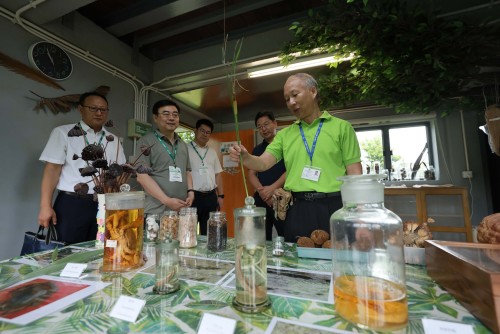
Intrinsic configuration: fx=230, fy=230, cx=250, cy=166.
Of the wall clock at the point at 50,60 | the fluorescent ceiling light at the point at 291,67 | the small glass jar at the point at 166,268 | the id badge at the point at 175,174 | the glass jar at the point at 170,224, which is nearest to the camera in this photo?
the small glass jar at the point at 166,268

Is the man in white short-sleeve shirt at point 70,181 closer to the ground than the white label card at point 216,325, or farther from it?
farther from it

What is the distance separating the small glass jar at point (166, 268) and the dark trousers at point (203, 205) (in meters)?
1.77

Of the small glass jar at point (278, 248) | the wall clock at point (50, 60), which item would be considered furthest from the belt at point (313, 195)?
the wall clock at point (50, 60)

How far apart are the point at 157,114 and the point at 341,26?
1469 millimetres

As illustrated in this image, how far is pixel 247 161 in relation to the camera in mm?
1085

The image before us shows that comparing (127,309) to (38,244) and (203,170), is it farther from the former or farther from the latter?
(203,170)

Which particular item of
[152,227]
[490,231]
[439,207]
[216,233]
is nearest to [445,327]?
[490,231]

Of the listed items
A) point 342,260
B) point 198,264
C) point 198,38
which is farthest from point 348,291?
point 198,38

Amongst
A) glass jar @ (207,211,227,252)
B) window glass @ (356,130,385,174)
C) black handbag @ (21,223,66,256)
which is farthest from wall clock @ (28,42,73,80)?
window glass @ (356,130,385,174)

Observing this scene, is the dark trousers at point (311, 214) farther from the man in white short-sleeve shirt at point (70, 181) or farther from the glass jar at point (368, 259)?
the man in white short-sleeve shirt at point (70, 181)

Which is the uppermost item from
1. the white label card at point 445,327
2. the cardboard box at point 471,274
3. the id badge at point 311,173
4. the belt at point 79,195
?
the id badge at point 311,173

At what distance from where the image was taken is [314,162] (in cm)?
120

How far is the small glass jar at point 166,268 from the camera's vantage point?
0.56 m

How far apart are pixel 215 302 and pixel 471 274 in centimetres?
52
